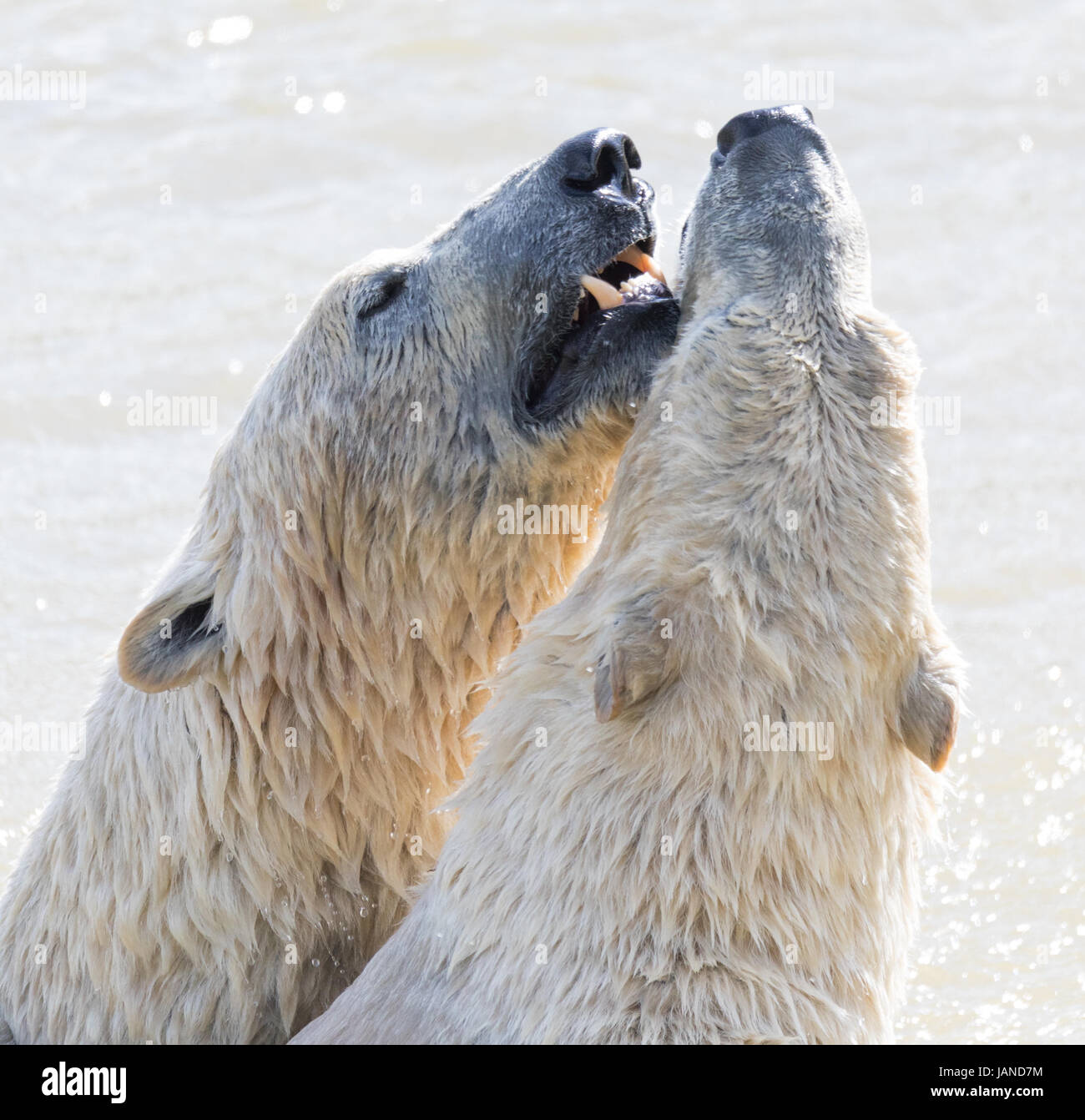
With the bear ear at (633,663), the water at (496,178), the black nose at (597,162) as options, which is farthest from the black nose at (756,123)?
the water at (496,178)

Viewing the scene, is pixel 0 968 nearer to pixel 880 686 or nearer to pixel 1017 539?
pixel 880 686

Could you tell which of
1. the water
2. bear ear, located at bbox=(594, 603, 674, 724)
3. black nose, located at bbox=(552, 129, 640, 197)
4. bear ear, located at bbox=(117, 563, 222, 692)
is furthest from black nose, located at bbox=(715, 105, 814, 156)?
the water

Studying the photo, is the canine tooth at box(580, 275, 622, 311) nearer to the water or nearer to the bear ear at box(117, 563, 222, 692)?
the bear ear at box(117, 563, 222, 692)

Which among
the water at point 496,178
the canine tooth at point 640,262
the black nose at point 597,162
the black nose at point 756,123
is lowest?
the water at point 496,178

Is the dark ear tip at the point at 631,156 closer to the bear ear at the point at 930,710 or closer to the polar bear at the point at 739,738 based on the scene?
the polar bear at the point at 739,738

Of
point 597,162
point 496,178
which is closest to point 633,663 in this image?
point 597,162

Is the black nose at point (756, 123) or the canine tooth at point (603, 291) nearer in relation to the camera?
the black nose at point (756, 123)

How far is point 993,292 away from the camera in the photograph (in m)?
8.75

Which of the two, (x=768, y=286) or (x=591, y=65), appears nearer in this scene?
(x=768, y=286)

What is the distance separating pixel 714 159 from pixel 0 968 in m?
2.42

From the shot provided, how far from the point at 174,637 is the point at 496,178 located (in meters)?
6.43

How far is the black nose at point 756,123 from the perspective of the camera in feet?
10.7

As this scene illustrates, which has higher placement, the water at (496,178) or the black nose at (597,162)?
the black nose at (597,162)

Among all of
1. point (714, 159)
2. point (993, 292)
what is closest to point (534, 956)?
point (714, 159)
